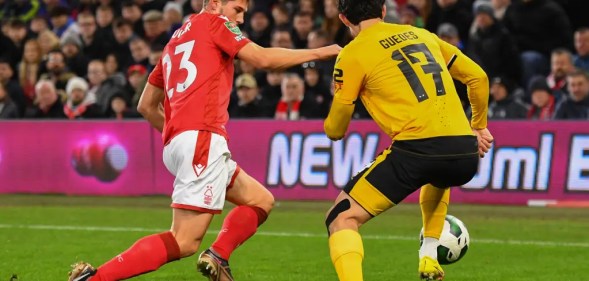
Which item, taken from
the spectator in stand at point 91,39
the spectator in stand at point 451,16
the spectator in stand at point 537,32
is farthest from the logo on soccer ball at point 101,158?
the spectator in stand at point 537,32

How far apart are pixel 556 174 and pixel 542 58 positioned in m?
2.79

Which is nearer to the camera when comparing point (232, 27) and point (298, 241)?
point (232, 27)

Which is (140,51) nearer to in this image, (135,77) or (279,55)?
(135,77)

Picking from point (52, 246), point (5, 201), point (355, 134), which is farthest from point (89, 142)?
point (52, 246)

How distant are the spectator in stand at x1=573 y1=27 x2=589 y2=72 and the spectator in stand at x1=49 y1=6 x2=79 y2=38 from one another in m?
9.63

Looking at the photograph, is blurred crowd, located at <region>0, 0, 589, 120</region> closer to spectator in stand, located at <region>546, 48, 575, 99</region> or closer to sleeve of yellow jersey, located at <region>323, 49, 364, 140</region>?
spectator in stand, located at <region>546, 48, 575, 99</region>

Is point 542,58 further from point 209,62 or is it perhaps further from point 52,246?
point 209,62

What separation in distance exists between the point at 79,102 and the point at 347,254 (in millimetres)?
12320

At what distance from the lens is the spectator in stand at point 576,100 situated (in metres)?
15.3

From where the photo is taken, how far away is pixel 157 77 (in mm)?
7887

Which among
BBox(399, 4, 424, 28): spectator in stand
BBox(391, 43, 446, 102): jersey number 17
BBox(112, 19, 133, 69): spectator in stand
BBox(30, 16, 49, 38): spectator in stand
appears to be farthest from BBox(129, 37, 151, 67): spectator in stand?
BBox(391, 43, 446, 102): jersey number 17

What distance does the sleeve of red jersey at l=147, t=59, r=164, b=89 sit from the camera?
25.7 ft

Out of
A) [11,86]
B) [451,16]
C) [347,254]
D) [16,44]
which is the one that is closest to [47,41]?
[16,44]

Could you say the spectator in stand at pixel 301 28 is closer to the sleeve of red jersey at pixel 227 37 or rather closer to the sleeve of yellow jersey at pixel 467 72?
the sleeve of yellow jersey at pixel 467 72
